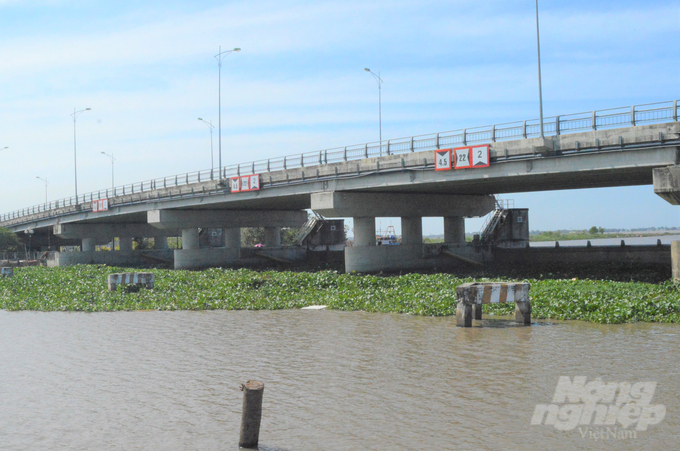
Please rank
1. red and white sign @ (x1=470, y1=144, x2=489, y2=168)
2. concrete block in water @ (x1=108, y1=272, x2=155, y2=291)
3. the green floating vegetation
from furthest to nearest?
concrete block in water @ (x1=108, y1=272, x2=155, y2=291) → red and white sign @ (x1=470, y1=144, x2=489, y2=168) → the green floating vegetation

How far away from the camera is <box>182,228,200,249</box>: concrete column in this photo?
181ft

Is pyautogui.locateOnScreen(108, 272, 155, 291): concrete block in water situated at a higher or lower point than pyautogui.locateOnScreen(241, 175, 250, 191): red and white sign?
lower

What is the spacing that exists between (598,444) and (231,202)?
137ft

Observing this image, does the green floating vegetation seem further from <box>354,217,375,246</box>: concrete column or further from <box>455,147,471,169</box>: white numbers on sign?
<box>354,217,375,246</box>: concrete column

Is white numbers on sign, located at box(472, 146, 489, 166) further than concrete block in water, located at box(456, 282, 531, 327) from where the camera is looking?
Yes

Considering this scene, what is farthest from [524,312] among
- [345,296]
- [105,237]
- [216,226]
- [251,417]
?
[105,237]

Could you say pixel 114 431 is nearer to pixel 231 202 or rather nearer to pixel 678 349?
pixel 678 349

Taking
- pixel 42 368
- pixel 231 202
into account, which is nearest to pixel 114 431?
pixel 42 368

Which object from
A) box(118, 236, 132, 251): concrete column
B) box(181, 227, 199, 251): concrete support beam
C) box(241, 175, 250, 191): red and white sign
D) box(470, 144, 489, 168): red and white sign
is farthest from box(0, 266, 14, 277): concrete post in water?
box(470, 144, 489, 168): red and white sign

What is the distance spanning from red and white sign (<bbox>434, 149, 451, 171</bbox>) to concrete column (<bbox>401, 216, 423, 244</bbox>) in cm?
1191

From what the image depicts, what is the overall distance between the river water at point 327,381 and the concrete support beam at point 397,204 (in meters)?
18.3

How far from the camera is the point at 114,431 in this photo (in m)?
9.07

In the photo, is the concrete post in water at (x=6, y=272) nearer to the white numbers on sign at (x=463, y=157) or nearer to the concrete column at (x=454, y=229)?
the concrete column at (x=454, y=229)

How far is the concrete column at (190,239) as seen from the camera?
181 feet
